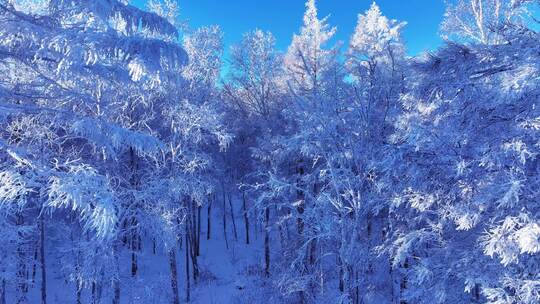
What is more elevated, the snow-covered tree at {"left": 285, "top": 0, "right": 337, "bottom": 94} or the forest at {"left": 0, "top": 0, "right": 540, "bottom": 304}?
the snow-covered tree at {"left": 285, "top": 0, "right": 337, "bottom": 94}

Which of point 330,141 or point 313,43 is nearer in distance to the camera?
point 330,141

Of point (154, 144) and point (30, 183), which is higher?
point (154, 144)

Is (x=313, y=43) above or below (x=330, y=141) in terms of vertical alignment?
above

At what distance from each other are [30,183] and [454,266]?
815 centimetres

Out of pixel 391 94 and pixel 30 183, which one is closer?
pixel 30 183

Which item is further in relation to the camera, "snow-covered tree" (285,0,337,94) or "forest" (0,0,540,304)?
"snow-covered tree" (285,0,337,94)

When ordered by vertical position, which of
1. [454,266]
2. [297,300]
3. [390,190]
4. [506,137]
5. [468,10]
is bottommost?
[297,300]

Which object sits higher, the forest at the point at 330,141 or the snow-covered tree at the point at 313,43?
the snow-covered tree at the point at 313,43

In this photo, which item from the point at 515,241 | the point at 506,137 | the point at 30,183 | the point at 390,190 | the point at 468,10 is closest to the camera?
the point at 30,183

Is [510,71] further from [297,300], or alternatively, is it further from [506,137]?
[297,300]

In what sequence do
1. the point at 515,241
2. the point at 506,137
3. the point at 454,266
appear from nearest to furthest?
1. the point at 515,241
2. the point at 506,137
3. the point at 454,266

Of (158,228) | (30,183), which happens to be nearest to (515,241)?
(30,183)

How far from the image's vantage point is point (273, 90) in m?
16.5

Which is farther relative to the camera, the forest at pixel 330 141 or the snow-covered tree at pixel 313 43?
the snow-covered tree at pixel 313 43
